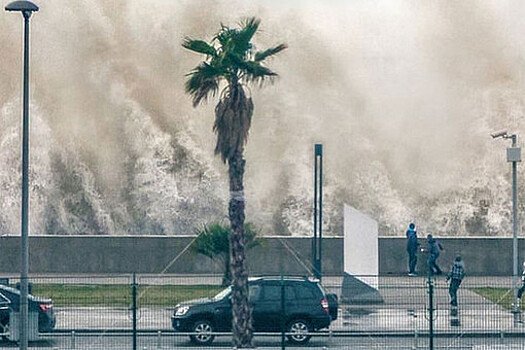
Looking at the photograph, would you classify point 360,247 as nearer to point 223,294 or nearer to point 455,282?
point 455,282

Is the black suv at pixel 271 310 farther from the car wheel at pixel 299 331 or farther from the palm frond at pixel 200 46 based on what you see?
the palm frond at pixel 200 46

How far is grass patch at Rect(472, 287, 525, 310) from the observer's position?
23.3 m

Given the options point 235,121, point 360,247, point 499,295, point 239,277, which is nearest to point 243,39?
point 235,121

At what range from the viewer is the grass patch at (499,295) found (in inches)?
917

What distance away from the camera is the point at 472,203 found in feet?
202

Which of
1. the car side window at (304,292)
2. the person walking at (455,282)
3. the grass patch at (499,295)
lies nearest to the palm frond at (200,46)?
the car side window at (304,292)

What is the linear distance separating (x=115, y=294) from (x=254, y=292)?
2.69 meters

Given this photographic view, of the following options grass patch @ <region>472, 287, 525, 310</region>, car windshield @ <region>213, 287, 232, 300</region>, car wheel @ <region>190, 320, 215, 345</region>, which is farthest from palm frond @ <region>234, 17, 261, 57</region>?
grass patch @ <region>472, 287, 525, 310</region>

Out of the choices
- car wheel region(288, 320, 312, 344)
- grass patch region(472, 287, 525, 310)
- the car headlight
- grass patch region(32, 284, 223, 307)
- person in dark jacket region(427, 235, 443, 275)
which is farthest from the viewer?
person in dark jacket region(427, 235, 443, 275)

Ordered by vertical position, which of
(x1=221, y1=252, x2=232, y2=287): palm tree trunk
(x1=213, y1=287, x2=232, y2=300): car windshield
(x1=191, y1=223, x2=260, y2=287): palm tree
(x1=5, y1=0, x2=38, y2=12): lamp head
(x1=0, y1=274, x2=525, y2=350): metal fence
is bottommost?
(x1=0, y1=274, x2=525, y2=350): metal fence

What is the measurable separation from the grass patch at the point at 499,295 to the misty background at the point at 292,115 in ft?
111

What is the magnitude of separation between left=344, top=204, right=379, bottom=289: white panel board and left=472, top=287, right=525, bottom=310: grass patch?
156 inches

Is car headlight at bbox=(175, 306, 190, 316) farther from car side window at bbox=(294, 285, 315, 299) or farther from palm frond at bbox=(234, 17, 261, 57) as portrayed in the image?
palm frond at bbox=(234, 17, 261, 57)

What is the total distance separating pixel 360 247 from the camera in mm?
28375
